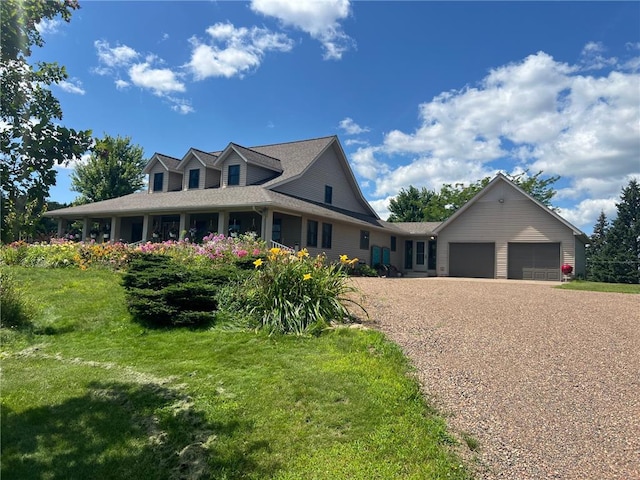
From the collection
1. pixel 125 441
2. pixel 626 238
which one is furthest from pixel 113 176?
pixel 626 238

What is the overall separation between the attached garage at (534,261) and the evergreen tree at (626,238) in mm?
22012

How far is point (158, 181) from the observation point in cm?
2394

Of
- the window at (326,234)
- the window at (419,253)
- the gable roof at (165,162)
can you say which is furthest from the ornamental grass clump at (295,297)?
the window at (419,253)

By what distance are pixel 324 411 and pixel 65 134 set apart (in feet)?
10.6

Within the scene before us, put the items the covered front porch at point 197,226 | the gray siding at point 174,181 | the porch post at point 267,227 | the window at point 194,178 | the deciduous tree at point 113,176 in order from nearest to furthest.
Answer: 1. the porch post at point 267,227
2. the covered front porch at point 197,226
3. the window at point 194,178
4. the gray siding at point 174,181
5. the deciduous tree at point 113,176

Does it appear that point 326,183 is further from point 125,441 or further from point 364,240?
point 125,441

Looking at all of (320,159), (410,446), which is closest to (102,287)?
(410,446)

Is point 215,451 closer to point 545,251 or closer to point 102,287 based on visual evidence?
point 102,287

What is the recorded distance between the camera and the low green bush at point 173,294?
712cm

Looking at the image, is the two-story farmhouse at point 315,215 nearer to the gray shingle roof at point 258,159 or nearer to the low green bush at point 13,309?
the gray shingle roof at point 258,159

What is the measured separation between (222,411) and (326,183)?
19.7 m

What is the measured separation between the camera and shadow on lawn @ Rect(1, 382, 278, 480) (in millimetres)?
3379

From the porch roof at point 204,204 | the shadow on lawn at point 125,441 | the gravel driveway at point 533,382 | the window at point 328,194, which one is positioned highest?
the window at point 328,194

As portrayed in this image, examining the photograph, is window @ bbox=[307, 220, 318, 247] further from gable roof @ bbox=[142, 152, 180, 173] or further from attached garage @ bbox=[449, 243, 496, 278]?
attached garage @ bbox=[449, 243, 496, 278]
